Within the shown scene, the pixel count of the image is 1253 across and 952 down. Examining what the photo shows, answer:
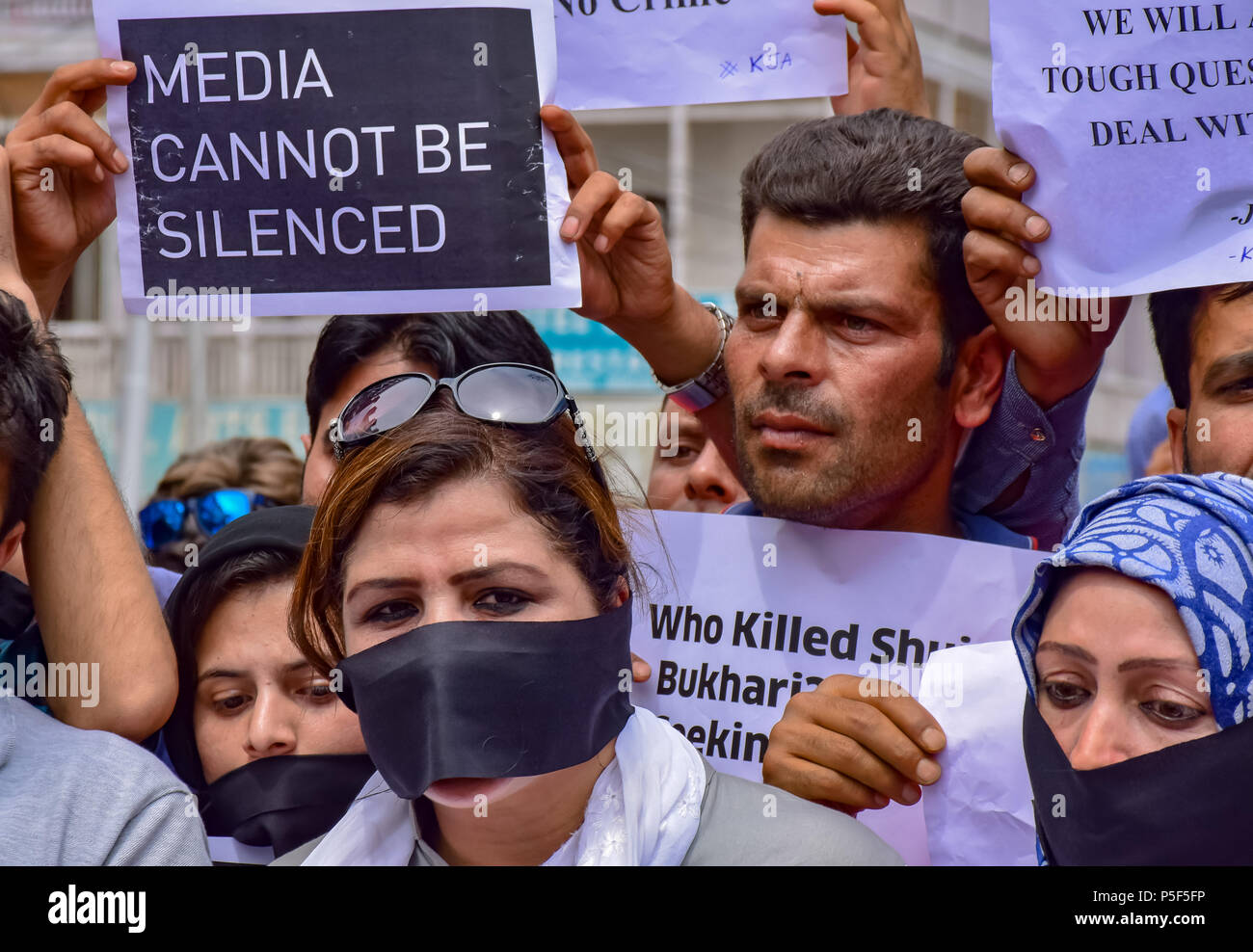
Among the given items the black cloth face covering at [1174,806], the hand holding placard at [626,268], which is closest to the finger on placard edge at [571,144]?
the hand holding placard at [626,268]

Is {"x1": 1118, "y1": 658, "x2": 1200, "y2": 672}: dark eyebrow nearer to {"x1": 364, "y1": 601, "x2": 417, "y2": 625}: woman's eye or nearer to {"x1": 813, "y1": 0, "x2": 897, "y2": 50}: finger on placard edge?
{"x1": 364, "y1": 601, "x2": 417, "y2": 625}: woman's eye

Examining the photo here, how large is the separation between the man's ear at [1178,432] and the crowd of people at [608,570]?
0.02m

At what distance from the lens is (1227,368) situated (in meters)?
2.62

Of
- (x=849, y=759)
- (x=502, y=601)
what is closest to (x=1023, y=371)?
(x=849, y=759)

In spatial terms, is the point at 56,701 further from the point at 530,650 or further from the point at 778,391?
the point at 778,391

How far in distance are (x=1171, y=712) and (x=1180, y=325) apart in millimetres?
960

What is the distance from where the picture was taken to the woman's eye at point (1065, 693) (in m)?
2.27

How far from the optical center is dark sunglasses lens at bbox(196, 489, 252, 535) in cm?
427

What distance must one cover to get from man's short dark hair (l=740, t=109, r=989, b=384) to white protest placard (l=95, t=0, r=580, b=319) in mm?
633

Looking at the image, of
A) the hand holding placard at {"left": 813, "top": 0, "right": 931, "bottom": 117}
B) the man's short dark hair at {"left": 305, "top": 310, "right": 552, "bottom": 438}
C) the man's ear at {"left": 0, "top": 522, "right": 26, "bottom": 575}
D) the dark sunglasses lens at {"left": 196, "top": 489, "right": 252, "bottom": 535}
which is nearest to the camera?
the man's ear at {"left": 0, "top": 522, "right": 26, "bottom": 575}
